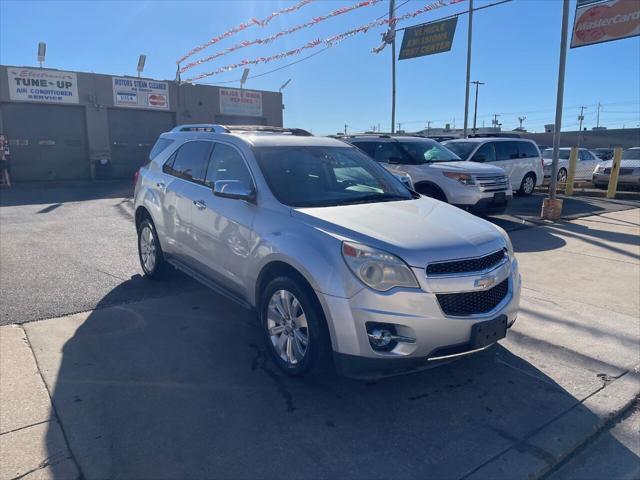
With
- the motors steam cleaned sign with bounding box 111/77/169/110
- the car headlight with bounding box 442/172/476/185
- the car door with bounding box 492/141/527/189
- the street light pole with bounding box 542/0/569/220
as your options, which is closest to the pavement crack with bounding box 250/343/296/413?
the car headlight with bounding box 442/172/476/185

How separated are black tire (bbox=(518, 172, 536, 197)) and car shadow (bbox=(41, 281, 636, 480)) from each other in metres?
11.3

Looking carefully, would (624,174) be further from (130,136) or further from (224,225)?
(130,136)

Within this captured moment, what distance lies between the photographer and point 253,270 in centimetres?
387

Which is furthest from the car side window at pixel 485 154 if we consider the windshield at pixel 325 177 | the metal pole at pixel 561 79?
the windshield at pixel 325 177

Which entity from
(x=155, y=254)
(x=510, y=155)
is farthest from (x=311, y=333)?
(x=510, y=155)

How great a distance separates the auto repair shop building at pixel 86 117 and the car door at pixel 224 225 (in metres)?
21.3

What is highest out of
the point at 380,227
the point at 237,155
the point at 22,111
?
the point at 22,111

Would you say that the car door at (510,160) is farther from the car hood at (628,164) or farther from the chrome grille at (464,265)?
the chrome grille at (464,265)

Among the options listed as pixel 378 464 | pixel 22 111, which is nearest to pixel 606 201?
pixel 378 464

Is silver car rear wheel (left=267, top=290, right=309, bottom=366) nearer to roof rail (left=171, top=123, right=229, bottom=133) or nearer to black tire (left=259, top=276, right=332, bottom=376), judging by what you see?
black tire (left=259, top=276, right=332, bottom=376)

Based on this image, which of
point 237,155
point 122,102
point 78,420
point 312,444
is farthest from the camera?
point 122,102

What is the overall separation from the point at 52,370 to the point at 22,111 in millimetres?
22222

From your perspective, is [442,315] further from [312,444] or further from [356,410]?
[312,444]

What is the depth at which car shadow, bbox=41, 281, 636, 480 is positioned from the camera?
274 centimetres
